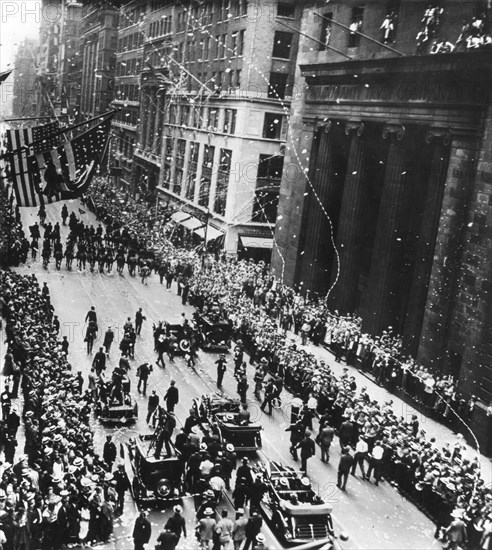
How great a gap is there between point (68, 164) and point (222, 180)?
39.4 m

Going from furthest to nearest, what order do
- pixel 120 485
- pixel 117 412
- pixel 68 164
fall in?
pixel 117 412, pixel 120 485, pixel 68 164

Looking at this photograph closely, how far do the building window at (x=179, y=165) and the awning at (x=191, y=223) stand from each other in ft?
23.8

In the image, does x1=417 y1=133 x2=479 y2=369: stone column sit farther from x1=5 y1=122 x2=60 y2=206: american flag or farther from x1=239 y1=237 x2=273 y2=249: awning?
x1=239 y1=237 x2=273 y2=249: awning

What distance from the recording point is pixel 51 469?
55.2ft

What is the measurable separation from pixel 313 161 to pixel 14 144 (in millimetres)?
29323

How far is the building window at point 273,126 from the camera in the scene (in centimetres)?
5178

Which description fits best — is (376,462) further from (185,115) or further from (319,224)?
(185,115)

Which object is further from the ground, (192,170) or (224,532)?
(192,170)

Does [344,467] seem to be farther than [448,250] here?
No

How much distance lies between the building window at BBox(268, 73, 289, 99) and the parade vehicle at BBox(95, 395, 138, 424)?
110 feet

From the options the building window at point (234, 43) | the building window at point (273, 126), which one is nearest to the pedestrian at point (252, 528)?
the building window at point (273, 126)

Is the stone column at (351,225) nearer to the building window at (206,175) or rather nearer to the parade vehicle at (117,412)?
the parade vehicle at (117,412)

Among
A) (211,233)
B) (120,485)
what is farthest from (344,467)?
(211,233)

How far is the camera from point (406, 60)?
31641 mm
